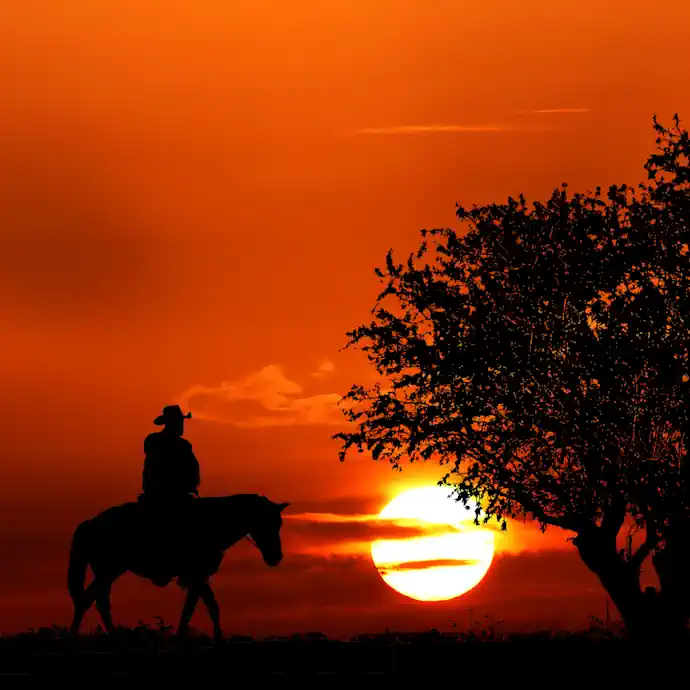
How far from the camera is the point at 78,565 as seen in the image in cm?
2897

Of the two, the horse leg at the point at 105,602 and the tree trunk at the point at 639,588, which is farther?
the tree trunk at the point at 639,588

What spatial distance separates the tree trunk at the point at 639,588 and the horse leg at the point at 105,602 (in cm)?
1079

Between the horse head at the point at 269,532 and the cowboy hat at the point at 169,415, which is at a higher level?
the cowboy hat at the point at 169,415

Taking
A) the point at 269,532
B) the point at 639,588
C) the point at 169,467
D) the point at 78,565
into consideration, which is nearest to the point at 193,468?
the point at 169,467

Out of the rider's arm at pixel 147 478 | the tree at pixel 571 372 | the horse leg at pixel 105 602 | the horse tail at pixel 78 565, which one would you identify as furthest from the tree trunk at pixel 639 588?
the horse tail at pixel 78 565

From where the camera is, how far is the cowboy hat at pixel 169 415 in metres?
27.4

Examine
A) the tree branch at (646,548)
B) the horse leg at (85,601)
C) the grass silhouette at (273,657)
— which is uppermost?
the tree branch at (646,548)

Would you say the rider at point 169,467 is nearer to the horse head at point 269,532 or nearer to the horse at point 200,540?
the horse at point 200,540

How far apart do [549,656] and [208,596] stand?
6971 millimetres

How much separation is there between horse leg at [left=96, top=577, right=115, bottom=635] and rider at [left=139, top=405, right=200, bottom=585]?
6.52ft

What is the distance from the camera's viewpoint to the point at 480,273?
101 ft

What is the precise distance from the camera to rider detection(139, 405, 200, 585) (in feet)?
88.4

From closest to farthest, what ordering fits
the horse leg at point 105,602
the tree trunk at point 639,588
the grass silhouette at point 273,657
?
the grass silhouette at point 273,657
the horse leg at point 105,602
the tree trunk at point 639,588

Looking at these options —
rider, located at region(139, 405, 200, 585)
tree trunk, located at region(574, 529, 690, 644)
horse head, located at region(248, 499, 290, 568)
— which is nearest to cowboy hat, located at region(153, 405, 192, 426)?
rider, located at region(139, 405, 200, 585)
